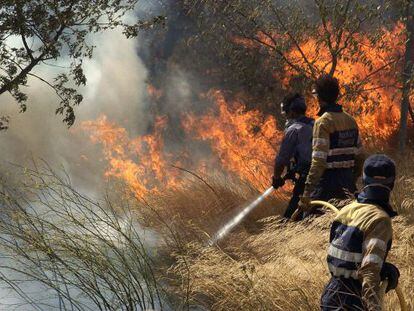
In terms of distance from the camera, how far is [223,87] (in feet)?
50.9

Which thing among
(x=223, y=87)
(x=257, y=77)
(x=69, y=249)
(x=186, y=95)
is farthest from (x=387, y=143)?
(x=69, y=249)

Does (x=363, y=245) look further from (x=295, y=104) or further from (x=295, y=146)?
(x=295, y=104)

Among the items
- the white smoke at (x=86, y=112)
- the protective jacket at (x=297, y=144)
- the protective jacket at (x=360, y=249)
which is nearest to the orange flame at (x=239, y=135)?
the white smoke at (x=86, y=112)

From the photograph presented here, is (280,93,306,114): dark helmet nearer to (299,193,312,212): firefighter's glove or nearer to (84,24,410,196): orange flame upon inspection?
(299,193,312,212): firefighter's glove

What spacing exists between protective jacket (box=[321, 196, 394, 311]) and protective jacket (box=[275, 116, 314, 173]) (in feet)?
8.98

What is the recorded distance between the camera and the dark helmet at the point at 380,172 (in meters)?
3.06

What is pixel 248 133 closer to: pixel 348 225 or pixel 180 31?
pixel 180 31

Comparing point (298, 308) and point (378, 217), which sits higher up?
point (378, 217)

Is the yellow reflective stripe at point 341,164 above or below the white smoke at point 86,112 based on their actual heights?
below

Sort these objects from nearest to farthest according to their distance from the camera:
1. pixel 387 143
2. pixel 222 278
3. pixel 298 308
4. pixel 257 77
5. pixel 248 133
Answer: pixel 298 308 < pixel 222 278 < pixel 387 143 < pixel 248 133 < pixel 257 77

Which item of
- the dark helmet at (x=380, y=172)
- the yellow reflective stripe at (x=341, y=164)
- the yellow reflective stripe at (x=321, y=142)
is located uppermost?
the yellow reflective stripe at (x=321, y=142)

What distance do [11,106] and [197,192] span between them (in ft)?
25.0

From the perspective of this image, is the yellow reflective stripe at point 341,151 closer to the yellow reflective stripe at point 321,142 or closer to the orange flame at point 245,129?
the yellow reflective stripe at point 321,142

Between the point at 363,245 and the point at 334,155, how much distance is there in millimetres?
2238
